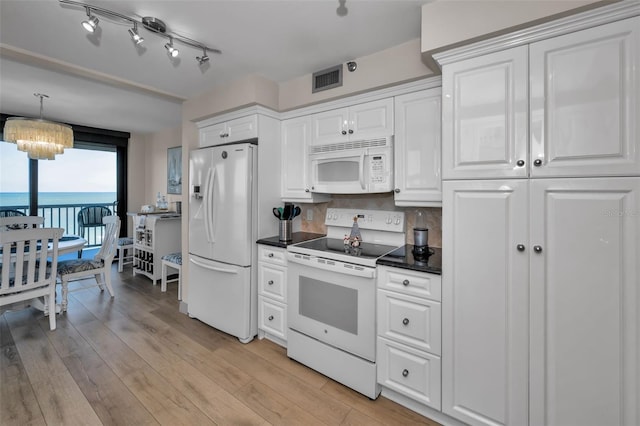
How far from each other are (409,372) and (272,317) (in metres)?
1.29

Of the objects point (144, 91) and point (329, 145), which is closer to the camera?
point (329, 145)

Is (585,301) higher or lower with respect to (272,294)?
higher

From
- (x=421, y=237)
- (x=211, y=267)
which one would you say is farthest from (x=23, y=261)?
(x=421, y=237)

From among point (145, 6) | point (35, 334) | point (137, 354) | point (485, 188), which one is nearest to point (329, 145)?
point (485, 188)

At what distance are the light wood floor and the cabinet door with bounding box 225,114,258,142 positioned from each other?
2.00 m

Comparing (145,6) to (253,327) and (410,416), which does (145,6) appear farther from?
(410,416)

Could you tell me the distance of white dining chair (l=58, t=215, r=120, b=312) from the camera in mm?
3312

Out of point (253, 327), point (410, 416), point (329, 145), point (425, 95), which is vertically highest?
point (425, 95)

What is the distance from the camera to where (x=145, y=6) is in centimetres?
170

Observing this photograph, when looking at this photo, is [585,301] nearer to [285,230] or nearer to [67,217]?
[285,230]

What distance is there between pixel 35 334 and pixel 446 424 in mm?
3688

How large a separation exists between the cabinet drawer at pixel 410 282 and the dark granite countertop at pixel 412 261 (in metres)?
0.03

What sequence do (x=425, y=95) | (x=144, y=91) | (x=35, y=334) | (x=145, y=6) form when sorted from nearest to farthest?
(x=145, y=6)
(x=425, y=95)
(x=35, y=334)
(x=144, y=91)

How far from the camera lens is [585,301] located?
130 cm
